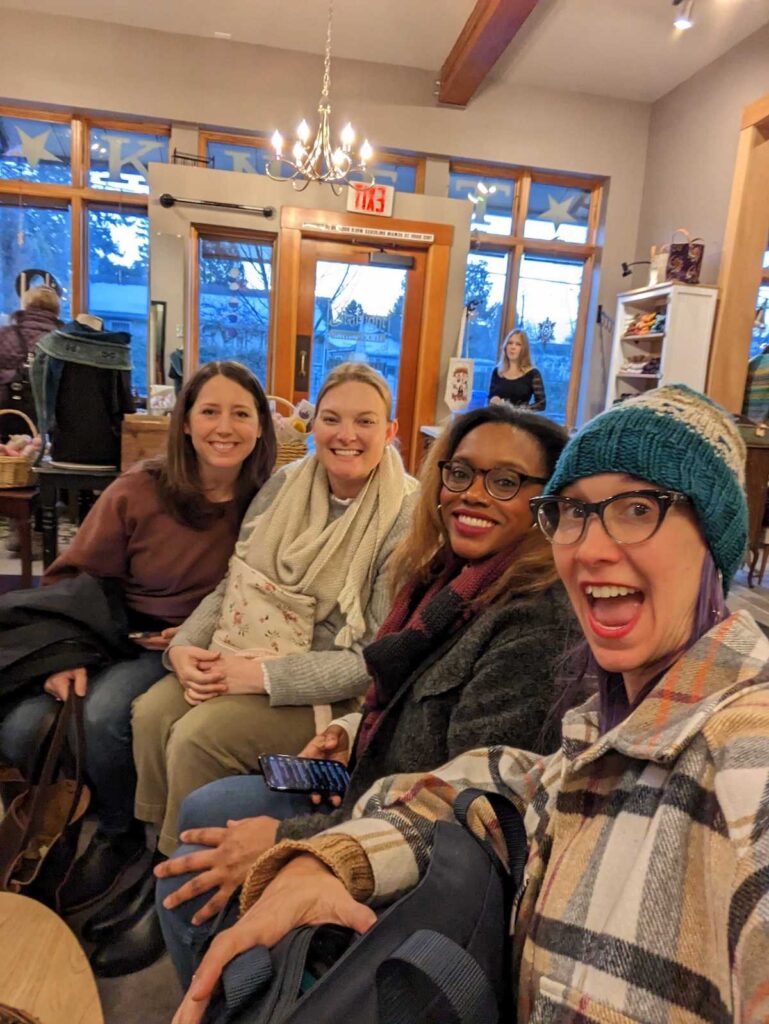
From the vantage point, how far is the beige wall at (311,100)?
209 inches

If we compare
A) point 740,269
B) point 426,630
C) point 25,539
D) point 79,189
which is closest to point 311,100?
point 79,189

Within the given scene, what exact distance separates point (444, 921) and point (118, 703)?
119 centimetres

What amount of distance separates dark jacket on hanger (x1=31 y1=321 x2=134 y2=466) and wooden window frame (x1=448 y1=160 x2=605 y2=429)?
4132 mm

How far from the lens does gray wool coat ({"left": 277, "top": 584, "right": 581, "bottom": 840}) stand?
1.01m

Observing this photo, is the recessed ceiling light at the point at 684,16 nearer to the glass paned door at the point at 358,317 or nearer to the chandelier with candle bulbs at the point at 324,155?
the chandelier with candle bulbs at the point at 324,155

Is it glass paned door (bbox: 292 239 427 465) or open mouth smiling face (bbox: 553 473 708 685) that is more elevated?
glass paned door (bbox: 292 239 427 465)

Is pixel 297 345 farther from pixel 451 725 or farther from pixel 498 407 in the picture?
pixel 451 725

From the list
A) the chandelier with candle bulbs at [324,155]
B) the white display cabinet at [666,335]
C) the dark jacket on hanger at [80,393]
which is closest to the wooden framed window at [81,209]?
the chandelier with candle bulbs at [324,155]

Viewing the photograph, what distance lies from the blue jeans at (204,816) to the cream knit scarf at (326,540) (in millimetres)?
429

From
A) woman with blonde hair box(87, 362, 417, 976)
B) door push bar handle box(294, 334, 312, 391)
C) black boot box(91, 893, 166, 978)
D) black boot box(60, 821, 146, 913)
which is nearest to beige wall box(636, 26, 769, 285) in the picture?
door push bar handle box(294, 334, 312, 391)

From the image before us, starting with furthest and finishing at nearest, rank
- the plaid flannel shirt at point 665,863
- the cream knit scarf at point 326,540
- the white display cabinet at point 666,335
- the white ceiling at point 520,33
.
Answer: the white display cabinet at point 666,335, the white ceiling at point 520,33, the cream knit scarf at point 326,540, the plaid flannel shirt at point 665,863

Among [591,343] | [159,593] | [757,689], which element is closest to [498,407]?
[757,689]

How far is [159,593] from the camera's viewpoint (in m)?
1.87

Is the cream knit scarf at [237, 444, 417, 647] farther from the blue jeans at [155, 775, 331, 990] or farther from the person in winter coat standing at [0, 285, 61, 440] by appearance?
the person in winter coat standing at [0, 285, 61, 440]
